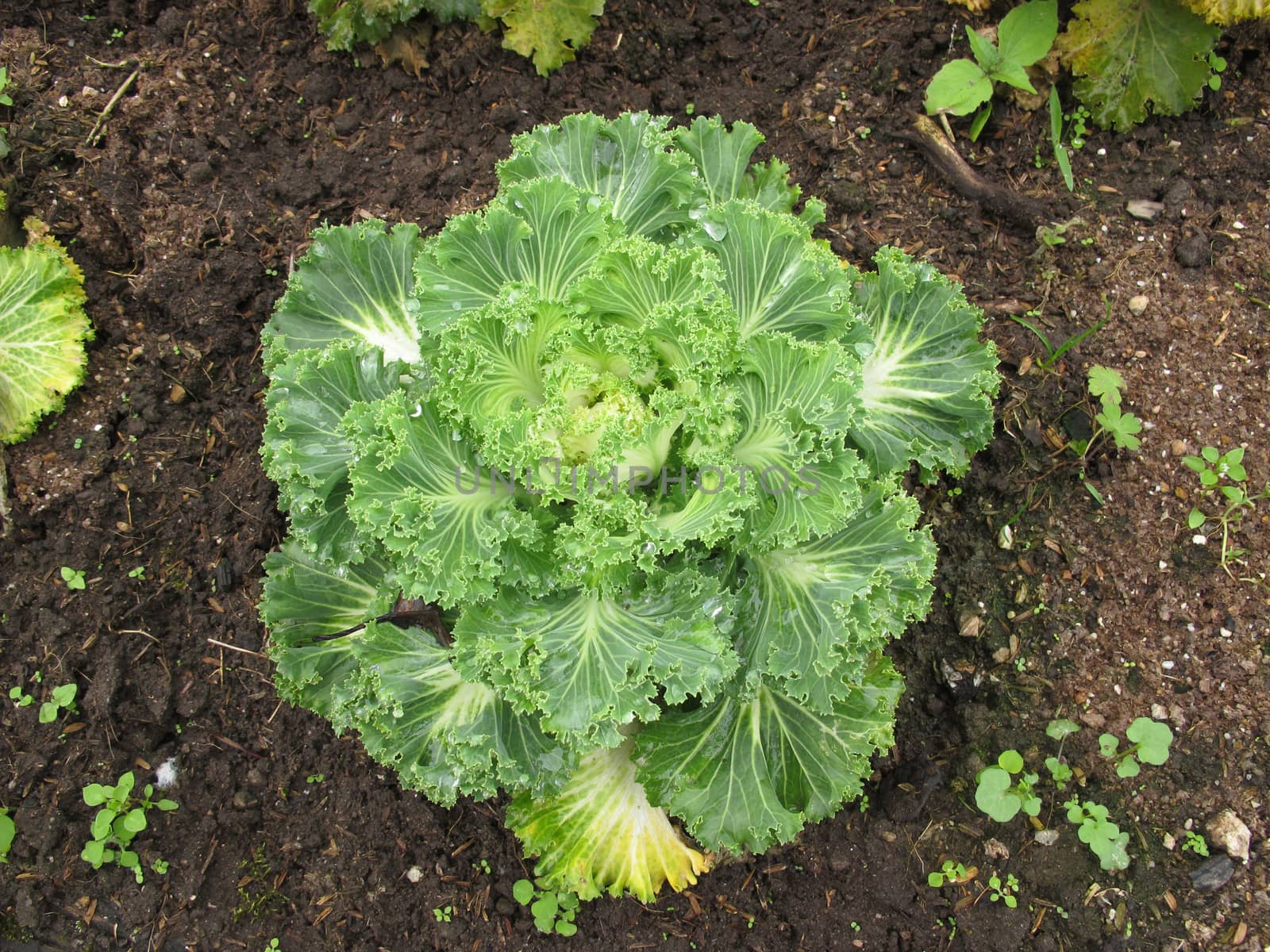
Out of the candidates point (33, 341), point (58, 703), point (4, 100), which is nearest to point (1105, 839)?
point (58, 703)

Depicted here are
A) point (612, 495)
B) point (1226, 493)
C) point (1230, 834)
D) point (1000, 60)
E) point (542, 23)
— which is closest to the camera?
point (612, 495)

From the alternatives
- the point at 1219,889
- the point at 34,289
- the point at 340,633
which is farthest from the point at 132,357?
the point at 1219,889

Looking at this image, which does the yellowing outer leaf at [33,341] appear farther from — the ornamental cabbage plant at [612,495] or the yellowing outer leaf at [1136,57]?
the yellowing outer leaf at [1136,57]

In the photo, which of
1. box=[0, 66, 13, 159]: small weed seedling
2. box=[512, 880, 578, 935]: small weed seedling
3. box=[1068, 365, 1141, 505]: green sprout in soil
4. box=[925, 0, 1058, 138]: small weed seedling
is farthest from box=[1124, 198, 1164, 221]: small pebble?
box=[0, 66, 13, 159]: small weed seedling

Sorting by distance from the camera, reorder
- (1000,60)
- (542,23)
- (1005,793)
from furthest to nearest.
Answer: (542,23), (1000,60), (1005,793)

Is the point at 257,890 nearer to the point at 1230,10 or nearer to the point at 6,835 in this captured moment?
the point at 6,835
